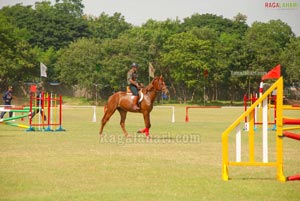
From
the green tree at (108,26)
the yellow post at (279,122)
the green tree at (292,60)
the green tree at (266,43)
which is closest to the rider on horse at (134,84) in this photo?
the yellow post at (279,122)

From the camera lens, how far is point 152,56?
74.5 meters

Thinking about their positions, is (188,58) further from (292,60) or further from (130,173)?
(130,173)

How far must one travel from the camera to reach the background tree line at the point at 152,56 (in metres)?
69.2

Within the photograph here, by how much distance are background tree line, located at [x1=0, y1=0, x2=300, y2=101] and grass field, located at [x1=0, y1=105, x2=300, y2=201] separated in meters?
52.3

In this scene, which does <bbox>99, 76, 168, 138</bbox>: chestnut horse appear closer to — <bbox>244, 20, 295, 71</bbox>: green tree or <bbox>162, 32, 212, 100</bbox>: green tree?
<bbox>162, 32, 212, 100</bbox>: green tree

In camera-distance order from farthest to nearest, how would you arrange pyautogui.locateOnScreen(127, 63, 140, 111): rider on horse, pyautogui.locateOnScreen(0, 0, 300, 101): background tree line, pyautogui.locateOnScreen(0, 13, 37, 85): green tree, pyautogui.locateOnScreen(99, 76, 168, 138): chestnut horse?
pyautogui.locateOnScreen(0, 0, 300, 101): background tree line → pyautogui.locateOnScreen(0, 13, 37, 85): green tree → pyautogui.locateOnScreen(127, 63, 140, 111): rider on horse → pyautogui.locateOnScreen(99, 76, 168, 138): chestnut horse

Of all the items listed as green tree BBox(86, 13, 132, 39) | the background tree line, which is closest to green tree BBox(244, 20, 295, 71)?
the background tree line

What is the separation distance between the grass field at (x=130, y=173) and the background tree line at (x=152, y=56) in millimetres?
52296

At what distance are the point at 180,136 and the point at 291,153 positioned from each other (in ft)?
19.2

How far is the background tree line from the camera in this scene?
227 feet

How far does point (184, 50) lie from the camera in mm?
71625

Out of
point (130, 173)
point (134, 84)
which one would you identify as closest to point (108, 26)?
point (134, 84)

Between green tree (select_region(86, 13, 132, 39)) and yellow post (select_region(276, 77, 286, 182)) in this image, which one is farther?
green tree (select_region(86, 13, 132, 39))

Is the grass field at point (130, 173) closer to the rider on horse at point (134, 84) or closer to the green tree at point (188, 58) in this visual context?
the rider on horse at point (134, 84)
